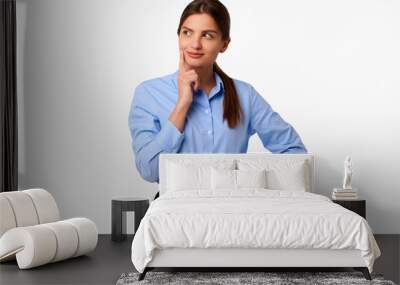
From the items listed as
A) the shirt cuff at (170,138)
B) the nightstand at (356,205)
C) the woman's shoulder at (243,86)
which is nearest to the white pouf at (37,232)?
the shirt cuff at (170,138)

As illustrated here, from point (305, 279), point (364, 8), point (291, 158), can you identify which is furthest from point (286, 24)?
point (305, 279)

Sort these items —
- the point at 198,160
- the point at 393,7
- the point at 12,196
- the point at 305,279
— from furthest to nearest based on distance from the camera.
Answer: the point at 393,7
the point at 198,160
the point at 12,196
the point at 305,279

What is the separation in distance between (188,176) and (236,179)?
1.42 ft

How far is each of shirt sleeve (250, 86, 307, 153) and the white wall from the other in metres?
0.08

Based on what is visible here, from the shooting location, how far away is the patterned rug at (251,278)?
196 inches

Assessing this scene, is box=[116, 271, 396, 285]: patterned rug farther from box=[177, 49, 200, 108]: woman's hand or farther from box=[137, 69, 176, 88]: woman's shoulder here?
box=[137, 69, 176, 88]: woman's shoulder

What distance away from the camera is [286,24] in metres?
7.39

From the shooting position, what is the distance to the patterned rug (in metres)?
4.98

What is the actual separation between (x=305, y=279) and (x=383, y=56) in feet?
10.4

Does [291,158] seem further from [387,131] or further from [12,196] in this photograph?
[12,196]

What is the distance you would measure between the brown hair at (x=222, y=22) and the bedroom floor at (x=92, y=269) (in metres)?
1.74

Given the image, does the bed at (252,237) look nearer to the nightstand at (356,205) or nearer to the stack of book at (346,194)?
the nightstand at (356,205)

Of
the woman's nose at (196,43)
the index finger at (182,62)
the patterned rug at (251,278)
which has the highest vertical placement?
the woman's nose at (196,43)

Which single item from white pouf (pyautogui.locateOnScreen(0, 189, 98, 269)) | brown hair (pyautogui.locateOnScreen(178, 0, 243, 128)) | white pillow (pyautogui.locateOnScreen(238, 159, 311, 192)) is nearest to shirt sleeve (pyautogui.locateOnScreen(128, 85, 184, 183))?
brown hair (pyautogui.locateOnScreen(178, 0, 243, 128))
